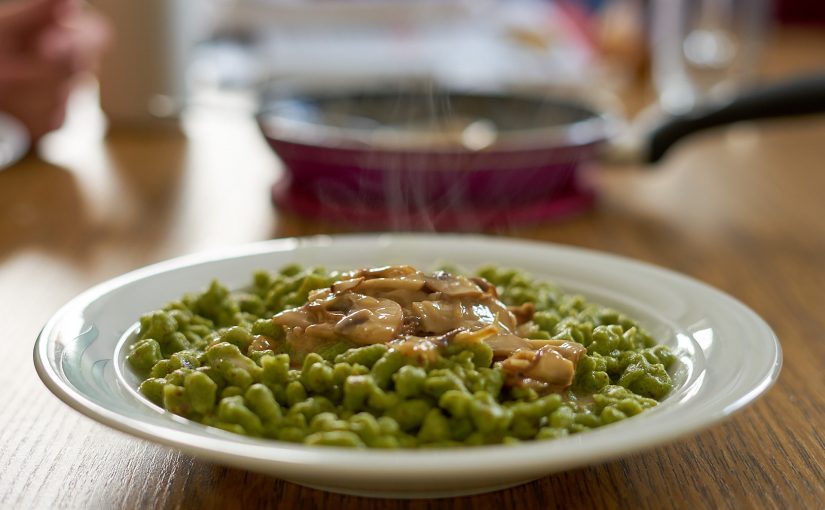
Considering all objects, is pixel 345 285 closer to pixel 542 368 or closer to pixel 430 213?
pixel 542 368

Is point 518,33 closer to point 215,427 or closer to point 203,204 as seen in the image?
point 203,204

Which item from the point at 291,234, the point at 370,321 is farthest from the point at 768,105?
the point at 370,321

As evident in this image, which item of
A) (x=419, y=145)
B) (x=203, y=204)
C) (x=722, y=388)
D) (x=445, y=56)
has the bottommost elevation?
(x=445, y=56)

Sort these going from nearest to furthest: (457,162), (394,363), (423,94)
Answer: (394,363), (457,162), (423,94)

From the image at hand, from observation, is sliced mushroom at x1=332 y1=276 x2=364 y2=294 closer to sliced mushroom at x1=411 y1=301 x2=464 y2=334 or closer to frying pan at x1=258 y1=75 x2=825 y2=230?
sliced mushroom at x1=411 y1=301 x2=464 y2=334

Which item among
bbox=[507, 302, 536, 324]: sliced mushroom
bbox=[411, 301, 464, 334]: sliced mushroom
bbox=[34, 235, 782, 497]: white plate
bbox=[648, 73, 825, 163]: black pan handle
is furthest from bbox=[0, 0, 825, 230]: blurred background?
bbox=[411, 301, 464, 334]: sliced mushroom

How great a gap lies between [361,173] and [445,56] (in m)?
2.31

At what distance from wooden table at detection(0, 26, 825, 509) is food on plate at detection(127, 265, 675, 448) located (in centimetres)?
8

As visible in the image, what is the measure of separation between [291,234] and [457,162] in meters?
0.36

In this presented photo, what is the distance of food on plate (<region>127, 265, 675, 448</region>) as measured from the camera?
0.89 metres

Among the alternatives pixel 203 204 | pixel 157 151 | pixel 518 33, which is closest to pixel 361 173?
pixel 203 204

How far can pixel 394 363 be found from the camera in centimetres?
94

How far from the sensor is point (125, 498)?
3.09 ft

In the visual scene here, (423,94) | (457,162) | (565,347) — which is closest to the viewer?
(565,347)
